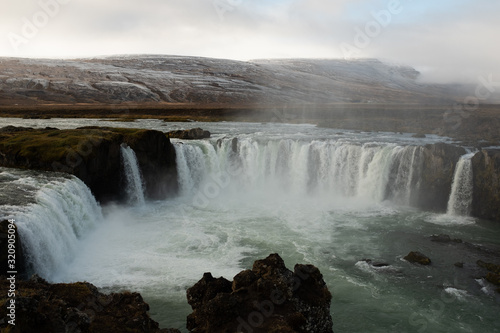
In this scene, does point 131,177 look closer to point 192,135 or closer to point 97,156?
point 97,156

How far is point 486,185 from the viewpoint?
30.0 m

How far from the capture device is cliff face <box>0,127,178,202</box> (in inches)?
1117

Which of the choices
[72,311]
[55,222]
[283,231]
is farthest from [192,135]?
[72,311]

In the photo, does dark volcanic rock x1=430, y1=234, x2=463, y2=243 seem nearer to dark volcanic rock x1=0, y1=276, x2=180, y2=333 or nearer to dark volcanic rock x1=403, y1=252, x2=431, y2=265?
dark volcanic rock x1=403, y1=252, x2=431, y2=265

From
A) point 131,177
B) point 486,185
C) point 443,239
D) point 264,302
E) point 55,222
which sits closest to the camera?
point 264,302

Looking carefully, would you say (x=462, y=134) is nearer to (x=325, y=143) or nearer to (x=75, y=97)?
(x=325, y=143)

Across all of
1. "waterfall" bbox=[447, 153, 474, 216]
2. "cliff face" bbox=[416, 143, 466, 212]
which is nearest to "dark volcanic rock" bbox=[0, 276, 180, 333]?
"waterfall" bbox=[447, 153, 474, 216]

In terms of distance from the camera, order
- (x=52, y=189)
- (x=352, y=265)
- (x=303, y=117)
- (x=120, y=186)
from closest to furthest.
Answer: (x=352, y=265)
(x=52, y=189)
(x=120, y=186)
(x=303, y=117)

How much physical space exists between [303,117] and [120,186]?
185ft

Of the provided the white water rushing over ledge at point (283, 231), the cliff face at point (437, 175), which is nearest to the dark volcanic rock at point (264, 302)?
the white water rushing over ledge at point (283, 231)

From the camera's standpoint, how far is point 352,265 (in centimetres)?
2130

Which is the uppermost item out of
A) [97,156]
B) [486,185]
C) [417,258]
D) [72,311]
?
[97,156]

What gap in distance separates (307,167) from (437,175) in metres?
11.9

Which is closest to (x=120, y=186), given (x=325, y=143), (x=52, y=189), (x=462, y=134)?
(x=52, y=189)
